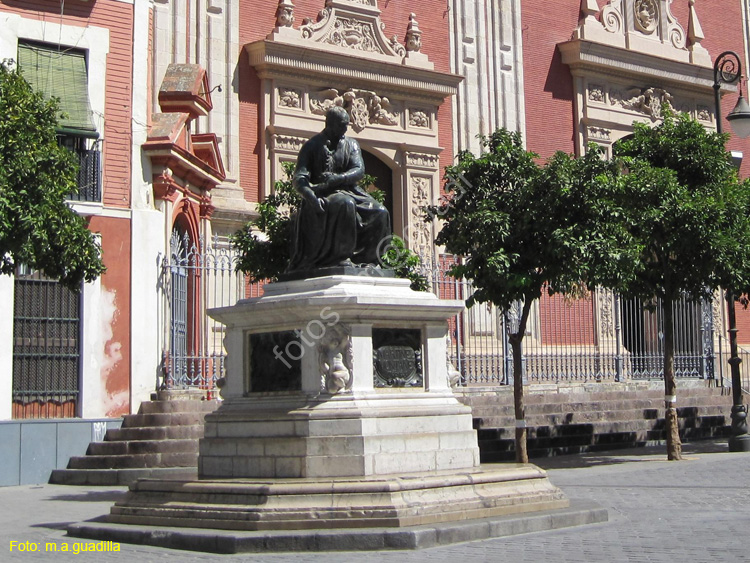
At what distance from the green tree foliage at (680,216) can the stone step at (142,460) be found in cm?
639

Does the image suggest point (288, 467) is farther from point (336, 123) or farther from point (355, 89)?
point (355, 89)

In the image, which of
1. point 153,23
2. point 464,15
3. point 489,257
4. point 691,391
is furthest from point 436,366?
point 464,15

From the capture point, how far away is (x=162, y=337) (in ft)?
54.2

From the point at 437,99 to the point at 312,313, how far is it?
15043 mm

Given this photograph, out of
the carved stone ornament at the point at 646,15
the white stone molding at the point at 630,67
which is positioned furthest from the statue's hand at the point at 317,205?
the carved stone ornament at the point at 646,15

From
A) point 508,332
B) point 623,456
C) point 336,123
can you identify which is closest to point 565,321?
point 508,332

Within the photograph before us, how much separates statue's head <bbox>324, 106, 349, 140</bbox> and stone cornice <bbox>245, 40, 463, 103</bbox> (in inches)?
440

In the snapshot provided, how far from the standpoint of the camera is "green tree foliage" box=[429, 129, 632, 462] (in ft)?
47.3

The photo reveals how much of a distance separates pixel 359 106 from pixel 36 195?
476 inches

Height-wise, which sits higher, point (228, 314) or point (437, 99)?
point (437, 99)

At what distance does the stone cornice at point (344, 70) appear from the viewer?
69.5 ft

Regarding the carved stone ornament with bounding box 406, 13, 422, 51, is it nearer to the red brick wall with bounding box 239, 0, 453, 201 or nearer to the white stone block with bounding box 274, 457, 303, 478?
the red brick wall with bounding box 239, 0, 453, 201

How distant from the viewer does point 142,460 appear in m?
14.4

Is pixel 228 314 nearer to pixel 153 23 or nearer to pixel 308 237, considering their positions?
pixel 308 237
